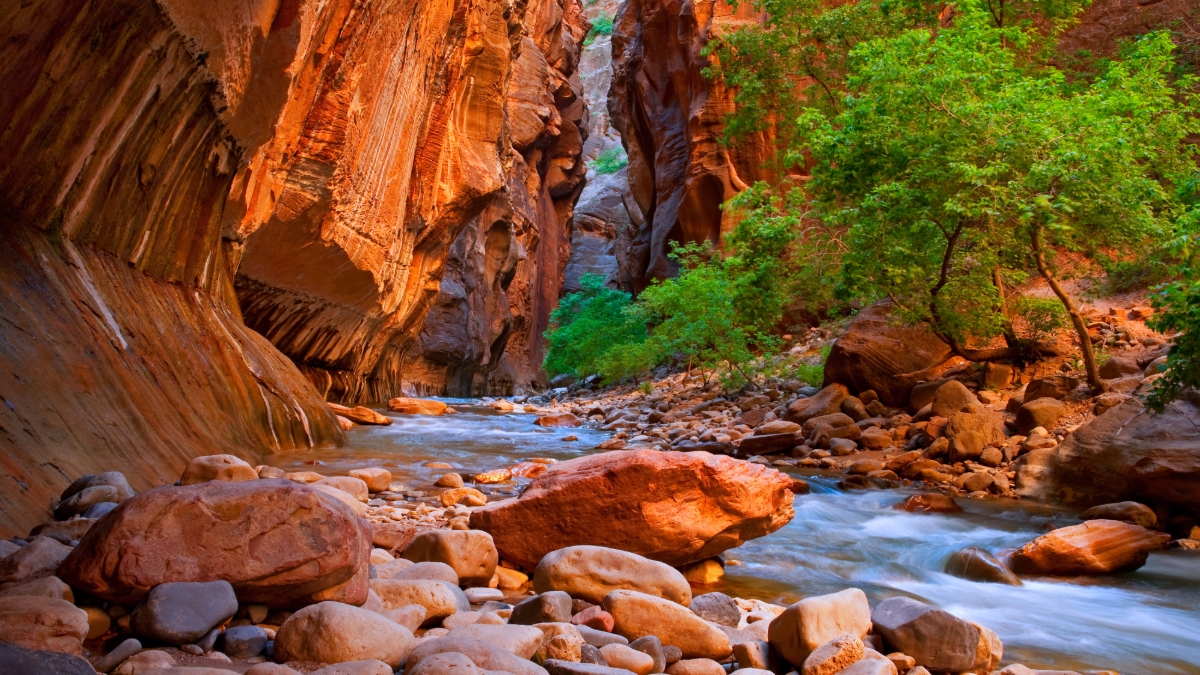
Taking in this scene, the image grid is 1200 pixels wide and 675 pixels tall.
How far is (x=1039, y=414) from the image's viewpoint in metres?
8.10

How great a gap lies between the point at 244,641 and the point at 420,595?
2.41ft

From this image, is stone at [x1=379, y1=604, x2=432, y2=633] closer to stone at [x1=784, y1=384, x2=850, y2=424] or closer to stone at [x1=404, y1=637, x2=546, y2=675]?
stone at [x1=404, y1=637, x2=546, y2=675]

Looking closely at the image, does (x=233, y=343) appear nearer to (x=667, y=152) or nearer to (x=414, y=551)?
(x=414, y=551)

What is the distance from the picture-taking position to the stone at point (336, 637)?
2283 millimetres

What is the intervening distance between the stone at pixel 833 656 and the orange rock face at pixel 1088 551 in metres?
2.91

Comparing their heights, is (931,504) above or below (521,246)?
below

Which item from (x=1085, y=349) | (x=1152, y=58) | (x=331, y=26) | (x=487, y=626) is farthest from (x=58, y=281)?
(x=1152, y=58)

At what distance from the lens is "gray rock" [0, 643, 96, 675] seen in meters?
1.63

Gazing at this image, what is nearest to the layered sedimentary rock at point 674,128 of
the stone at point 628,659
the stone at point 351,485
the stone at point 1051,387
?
the stone at point 1051,387

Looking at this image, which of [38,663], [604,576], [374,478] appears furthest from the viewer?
[374,478]

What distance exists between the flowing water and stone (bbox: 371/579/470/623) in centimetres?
193

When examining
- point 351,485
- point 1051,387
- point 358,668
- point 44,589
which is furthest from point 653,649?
point 1051,387

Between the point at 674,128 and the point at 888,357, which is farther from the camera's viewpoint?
the point at 674,128

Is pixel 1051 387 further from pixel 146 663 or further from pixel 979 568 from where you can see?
pixel 146 663
